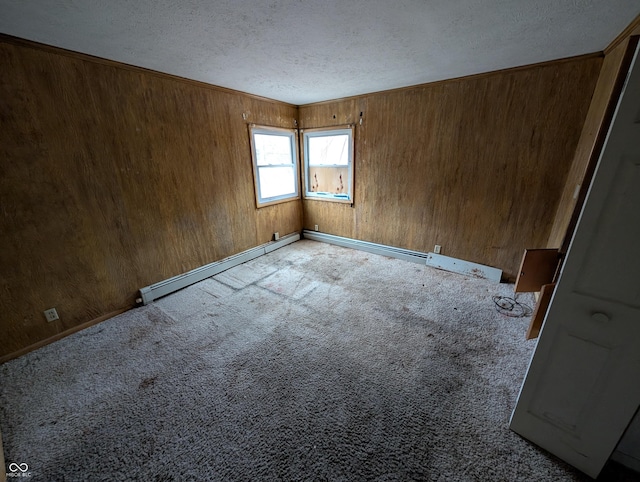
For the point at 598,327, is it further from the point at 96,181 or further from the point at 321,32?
the point at 96,181

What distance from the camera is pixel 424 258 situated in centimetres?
358

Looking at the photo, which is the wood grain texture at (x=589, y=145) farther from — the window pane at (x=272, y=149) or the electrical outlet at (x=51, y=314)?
the electrical outlet at (x=51, y=314)

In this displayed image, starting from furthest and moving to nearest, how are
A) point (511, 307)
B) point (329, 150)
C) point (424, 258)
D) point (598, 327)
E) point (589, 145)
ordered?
point (329, 150)
point (424, 258)
point (511, 307)
point (589, 145)
point (598, 327)

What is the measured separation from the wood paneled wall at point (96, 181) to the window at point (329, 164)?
138 centimetres

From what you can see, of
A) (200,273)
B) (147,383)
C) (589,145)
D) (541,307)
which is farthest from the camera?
(200,273)

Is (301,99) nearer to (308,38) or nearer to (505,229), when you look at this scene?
(308,38)

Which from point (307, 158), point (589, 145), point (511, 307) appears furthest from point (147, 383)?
point (589, 145)

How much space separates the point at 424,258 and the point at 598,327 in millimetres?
2529

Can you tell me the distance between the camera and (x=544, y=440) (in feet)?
4.32

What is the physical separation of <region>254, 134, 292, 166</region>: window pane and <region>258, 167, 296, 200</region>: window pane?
12 centimetres

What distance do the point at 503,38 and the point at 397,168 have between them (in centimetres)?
173

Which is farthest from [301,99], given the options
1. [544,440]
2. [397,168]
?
[544,440]

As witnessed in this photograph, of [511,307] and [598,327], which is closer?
[598,327]

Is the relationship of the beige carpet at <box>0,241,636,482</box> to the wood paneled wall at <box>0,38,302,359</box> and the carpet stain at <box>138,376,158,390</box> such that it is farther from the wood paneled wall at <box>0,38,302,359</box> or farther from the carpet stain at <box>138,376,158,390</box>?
the wood paneled wall at <box>0,38,302,359</box>
